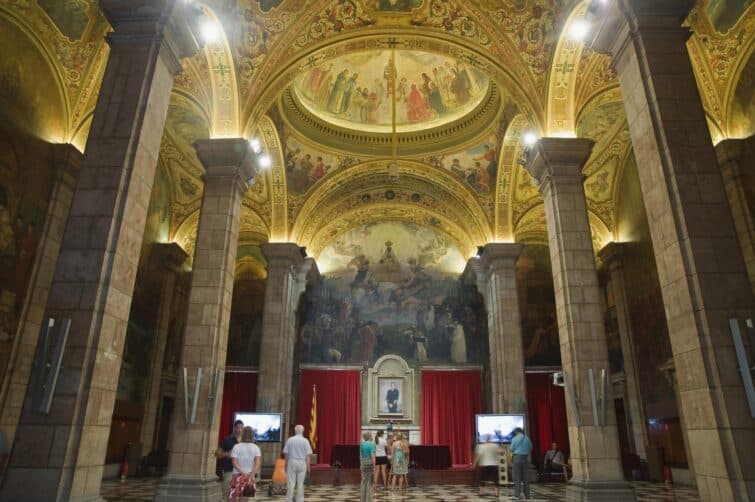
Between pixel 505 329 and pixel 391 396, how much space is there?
5.86m

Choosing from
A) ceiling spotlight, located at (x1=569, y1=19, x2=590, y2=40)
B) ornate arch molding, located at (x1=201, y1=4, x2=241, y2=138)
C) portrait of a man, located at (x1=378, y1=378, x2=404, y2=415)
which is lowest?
portrait of a man, located at (x1=378, y1=378, x2=404, y2=415)

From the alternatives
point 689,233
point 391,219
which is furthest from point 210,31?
point 391,219

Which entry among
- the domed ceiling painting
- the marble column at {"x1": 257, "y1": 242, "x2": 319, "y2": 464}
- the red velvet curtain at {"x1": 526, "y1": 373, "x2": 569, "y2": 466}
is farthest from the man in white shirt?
the red velvet curtain at {"x1": 526, "y1": 373, "x2": 569, "y2": 466}

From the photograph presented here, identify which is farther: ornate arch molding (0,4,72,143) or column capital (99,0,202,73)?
ornate arch molding (0,4,72,143)

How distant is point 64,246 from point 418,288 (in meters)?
15.2

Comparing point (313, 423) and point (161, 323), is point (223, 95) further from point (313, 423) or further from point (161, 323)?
point (313, 423)

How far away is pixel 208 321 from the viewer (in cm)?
824

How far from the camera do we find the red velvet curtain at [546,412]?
704 inches

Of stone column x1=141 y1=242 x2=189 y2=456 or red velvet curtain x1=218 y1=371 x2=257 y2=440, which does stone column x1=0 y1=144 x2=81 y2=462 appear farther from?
red velvet curtain x1=218 y1=371 x2=257 y2=440

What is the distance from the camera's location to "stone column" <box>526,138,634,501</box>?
7.24 metres

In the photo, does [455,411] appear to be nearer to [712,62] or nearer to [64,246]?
[712,62]

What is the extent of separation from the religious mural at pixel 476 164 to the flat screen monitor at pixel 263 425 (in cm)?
869

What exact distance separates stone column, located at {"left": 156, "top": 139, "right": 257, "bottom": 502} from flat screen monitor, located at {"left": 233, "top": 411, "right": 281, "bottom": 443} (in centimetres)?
320

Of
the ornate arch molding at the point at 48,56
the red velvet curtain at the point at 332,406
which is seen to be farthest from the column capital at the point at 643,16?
the red velvet curtain at the point at 332,406
